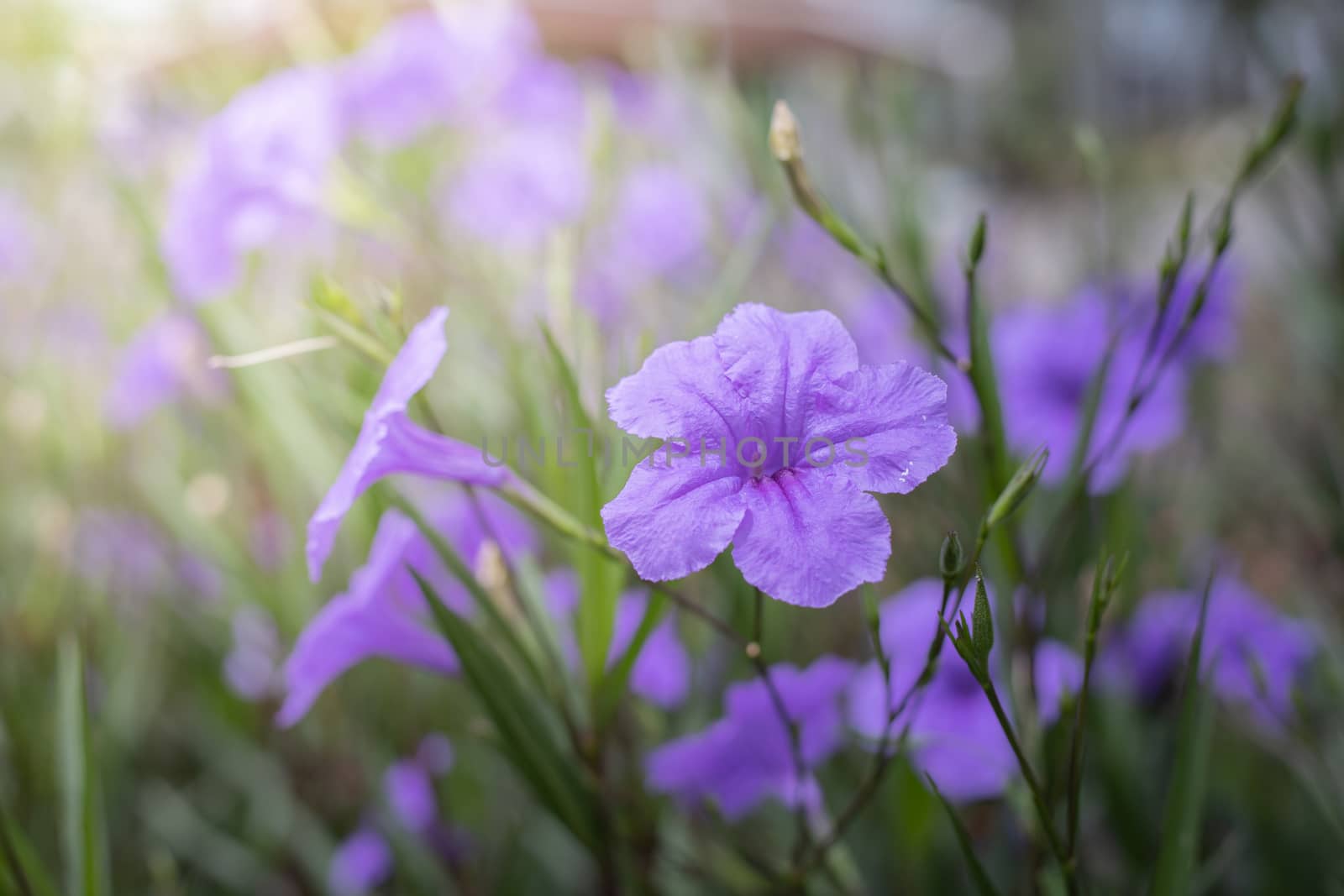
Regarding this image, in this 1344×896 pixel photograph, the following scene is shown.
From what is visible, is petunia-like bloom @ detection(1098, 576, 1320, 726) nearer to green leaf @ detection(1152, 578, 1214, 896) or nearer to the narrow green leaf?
green leaf @ detection(1152, 578, 1214, 896)

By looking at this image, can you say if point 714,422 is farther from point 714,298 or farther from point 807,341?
point 714,298

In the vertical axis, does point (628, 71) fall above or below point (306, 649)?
below

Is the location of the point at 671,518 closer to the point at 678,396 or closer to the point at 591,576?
the point at 678,396

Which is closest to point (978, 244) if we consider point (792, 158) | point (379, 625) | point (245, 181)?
point (792, 158)

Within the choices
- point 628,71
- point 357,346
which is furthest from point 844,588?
point 628,71

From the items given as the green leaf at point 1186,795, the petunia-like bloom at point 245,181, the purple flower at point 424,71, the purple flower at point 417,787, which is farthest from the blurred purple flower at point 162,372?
the green leaf at point 1186,795

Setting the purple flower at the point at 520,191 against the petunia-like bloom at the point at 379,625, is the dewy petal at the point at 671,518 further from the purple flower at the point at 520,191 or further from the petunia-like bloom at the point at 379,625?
the purple flower at the point at 520,191
